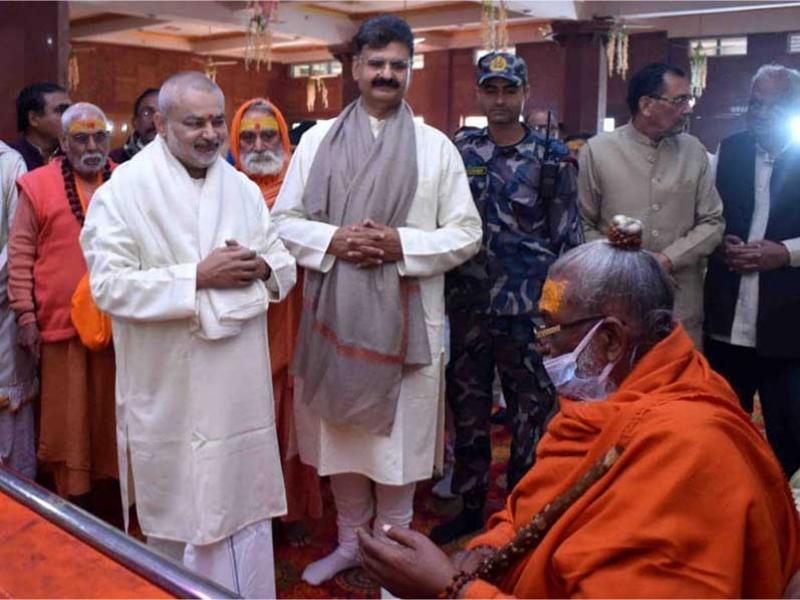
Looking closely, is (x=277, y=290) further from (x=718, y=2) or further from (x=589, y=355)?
(x=718, y=2)

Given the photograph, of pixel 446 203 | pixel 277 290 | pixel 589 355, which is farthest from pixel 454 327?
pixel 589 355

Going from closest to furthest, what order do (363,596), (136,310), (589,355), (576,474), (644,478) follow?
(644,478), (576,474), (589,355), (136,310), (363,596)

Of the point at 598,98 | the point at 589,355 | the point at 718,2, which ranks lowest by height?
the point at 589,355

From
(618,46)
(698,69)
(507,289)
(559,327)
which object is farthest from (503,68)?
(698,69)

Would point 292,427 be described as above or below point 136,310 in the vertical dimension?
below

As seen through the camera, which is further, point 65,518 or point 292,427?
point 292,427

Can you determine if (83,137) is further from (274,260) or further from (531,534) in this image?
(531,534)

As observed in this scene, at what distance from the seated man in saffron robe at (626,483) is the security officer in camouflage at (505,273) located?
1523mm

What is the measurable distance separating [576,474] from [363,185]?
5.34 feet

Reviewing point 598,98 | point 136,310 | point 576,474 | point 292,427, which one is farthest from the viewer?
point 598,98

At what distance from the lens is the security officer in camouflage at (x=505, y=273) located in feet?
10.9

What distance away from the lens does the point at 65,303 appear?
3.37 m

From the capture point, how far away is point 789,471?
348 cm

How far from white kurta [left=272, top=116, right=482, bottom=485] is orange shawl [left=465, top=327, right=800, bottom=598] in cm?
140
